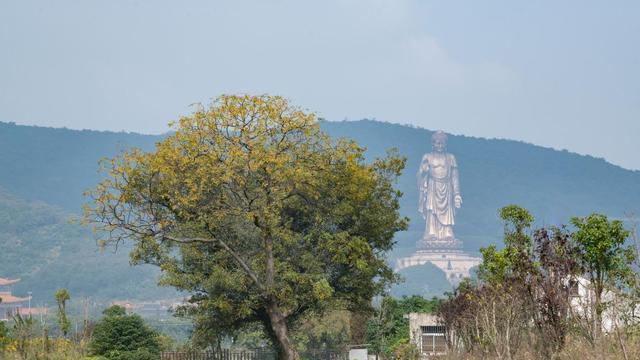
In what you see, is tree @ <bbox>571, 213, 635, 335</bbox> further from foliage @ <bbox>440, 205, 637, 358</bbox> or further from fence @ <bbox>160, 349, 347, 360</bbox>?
fence @ <bbox>160, 349, 347, 360</bbox>

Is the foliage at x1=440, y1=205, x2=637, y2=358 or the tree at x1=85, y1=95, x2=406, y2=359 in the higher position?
the tree at x1=85, y1=95, x2=406, y2=359

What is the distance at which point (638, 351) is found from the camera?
26266mm

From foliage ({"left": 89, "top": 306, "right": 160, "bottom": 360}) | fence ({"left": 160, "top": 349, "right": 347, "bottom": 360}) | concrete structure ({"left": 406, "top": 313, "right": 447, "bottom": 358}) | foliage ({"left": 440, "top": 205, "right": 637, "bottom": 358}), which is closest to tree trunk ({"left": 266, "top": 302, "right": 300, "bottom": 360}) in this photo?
foliage ({"left": 89, "top": 306, "right": 160, "bottom": 360})

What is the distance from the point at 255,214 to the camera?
4288 cm

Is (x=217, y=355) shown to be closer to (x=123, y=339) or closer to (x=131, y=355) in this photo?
(x=123, y=339)

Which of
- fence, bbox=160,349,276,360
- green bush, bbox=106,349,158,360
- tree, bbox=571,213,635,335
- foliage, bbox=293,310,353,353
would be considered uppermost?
foliage, bbox=293,310,353,353

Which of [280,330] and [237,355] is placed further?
[237,355]

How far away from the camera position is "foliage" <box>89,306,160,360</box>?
42125mm

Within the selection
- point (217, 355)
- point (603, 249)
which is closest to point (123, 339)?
point (217, 355)

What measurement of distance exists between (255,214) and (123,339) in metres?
6.23

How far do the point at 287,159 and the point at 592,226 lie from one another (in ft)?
50.6

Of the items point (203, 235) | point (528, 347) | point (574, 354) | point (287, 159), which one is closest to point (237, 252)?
point (203, 235)

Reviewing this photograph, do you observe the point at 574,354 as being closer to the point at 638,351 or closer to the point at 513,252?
the point at 638,351

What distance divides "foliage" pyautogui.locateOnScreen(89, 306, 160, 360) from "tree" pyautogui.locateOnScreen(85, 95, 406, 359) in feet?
9.25
